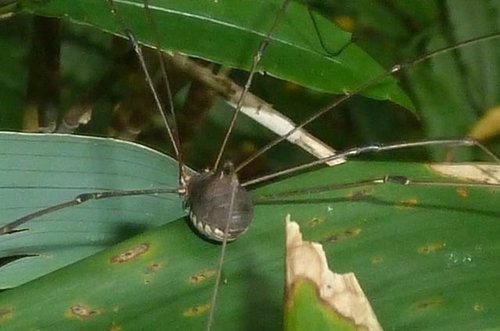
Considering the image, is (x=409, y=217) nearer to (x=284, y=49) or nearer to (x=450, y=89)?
(x=284, y=49)

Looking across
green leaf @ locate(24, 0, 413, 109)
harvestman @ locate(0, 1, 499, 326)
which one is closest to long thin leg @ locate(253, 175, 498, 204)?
harvestman @ locate(0, 1, 499, 326)

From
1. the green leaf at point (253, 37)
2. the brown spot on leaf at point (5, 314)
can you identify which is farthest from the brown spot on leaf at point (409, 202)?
the brown spot on leaf at point (5, 314)

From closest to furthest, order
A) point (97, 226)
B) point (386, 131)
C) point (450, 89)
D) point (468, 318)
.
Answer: point (468, 318) < point (97, 226) < point (450, 89) < point (386, 131)

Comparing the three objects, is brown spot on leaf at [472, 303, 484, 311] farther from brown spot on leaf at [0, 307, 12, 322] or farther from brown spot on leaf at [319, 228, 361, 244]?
brown spot on leaf at [0, 307, 12, 322]

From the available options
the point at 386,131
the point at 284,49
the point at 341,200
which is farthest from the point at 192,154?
the point at 341,200

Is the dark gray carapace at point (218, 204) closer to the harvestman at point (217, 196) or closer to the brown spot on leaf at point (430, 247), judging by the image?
the harvestman at point (217, 196)

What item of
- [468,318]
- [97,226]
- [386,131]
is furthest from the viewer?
[386,131]
